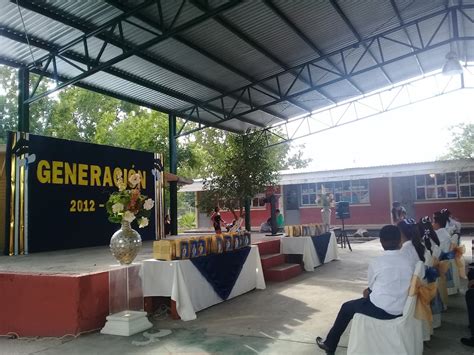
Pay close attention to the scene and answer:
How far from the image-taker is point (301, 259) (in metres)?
8.26

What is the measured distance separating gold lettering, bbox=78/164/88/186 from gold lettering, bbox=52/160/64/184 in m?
0.39

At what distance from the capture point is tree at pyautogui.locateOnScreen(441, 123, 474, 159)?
23352mm

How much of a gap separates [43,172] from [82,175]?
2.75 ft

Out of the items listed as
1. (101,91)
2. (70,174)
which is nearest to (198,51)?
(101,91)

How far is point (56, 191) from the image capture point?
7.60 meters

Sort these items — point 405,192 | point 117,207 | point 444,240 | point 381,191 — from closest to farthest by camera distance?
point 117,207, point 444,240, point 405,192, point 381,191

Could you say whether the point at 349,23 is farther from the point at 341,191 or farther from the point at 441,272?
the point at 341,191

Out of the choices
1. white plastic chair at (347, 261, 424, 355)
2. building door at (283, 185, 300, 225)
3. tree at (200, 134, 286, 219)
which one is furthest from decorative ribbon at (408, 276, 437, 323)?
building door at (283, 185, 300, 225)

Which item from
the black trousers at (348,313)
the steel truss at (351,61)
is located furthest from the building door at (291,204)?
the black trousers at (348,313)

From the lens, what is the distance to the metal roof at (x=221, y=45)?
6.90 metres

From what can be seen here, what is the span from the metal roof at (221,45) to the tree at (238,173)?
1045 mm

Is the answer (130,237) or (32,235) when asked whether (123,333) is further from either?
(32,235)

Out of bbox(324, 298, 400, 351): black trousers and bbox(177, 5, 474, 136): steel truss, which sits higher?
bbox(177, 5, 474, 136): steel truss

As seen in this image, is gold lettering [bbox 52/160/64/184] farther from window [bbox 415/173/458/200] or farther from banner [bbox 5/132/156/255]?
window [bbox 415/173/458/200]
